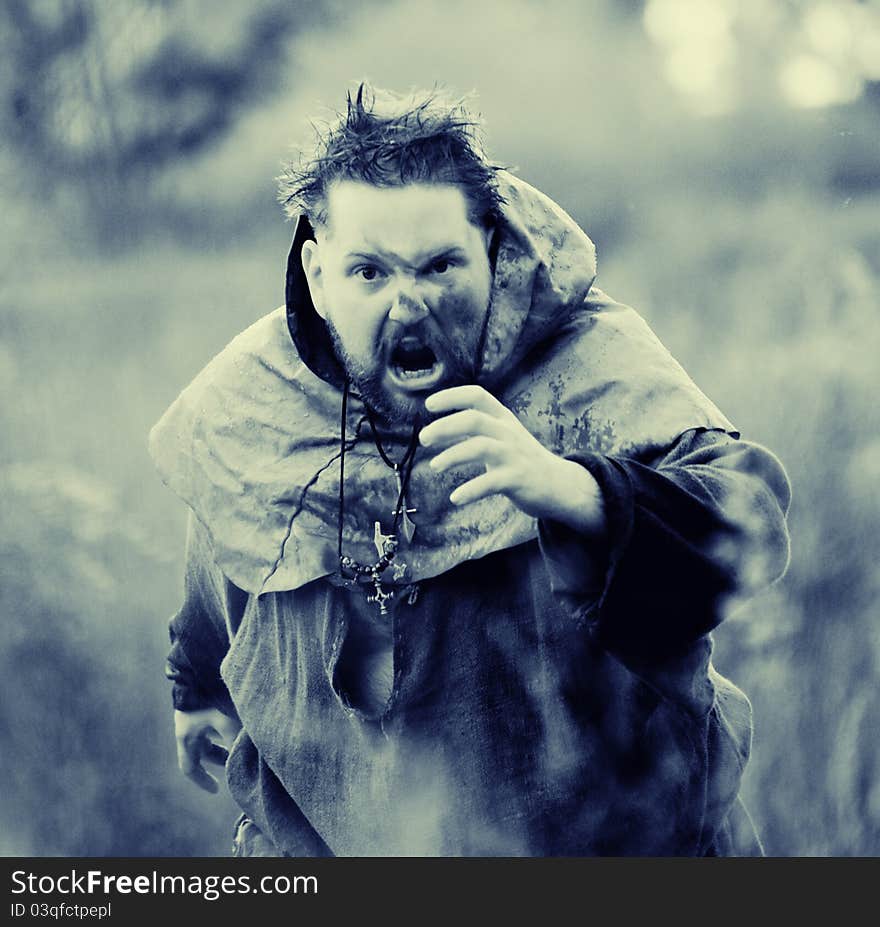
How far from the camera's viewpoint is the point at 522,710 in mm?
1489

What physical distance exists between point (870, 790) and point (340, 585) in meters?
0.67

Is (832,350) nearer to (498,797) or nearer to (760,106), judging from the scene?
(760,106)

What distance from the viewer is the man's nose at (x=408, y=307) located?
4.59 feet

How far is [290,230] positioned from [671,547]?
0.73m

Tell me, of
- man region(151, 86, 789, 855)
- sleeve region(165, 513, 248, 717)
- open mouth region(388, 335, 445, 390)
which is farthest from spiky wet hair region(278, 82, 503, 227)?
sleeve region(165, 513, 248, 717)

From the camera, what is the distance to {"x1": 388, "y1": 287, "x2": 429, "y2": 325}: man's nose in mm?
1399

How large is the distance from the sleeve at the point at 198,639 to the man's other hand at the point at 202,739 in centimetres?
1

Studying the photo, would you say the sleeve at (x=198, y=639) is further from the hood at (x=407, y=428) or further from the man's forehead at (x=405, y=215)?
the man's forehead at (x=405, y=215)

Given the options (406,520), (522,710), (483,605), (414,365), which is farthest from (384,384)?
(522,710)

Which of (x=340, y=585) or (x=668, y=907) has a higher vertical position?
(x=340, y=585)

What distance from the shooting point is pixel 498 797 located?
Answer: 1.50 metres

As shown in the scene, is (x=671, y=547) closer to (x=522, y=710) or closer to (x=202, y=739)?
(x=522, y=710)

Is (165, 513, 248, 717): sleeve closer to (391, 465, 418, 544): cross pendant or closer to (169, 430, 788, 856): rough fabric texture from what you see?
(169, 430, 788, 856): rough fabric texture

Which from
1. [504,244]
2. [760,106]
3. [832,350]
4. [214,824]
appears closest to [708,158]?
[760,106]
